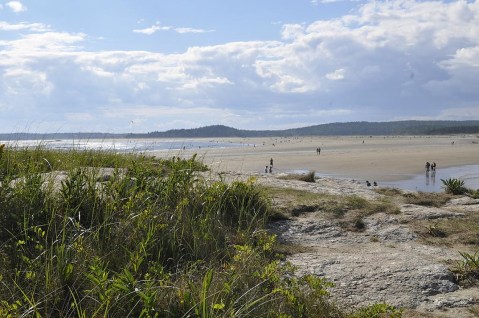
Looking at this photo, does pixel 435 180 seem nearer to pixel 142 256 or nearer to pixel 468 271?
pixel 468 271

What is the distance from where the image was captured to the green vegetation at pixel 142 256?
116 inches

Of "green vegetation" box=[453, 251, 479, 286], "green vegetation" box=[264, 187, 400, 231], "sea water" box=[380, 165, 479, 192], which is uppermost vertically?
"green vegetation" box=[264, 187, 400, 231]

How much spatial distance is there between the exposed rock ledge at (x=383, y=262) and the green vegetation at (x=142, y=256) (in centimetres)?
37

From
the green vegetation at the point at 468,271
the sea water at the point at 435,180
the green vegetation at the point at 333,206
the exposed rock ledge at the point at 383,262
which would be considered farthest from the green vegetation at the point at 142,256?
the sea water at the point at 435,180

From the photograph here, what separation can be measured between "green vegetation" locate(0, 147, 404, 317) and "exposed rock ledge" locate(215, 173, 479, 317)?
14.5 inches

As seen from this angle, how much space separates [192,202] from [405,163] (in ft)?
118

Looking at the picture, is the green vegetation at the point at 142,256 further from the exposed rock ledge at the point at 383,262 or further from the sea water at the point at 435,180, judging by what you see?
the sea water at the point at 435,180

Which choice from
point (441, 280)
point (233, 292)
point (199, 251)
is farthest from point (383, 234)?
point (233, 292)

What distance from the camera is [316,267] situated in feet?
14.2

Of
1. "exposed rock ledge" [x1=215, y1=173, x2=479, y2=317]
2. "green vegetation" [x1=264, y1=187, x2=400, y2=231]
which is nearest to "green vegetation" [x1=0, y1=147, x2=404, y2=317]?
"exposed rock ledge" [x1=215, y1=173, x2=479, y2=317]

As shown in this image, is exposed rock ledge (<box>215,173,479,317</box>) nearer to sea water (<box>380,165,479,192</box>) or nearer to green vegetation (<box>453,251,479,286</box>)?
green vegetation (<box>453,251,479,286</box>)

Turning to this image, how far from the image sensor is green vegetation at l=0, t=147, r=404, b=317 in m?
2.94

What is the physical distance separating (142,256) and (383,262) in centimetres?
231

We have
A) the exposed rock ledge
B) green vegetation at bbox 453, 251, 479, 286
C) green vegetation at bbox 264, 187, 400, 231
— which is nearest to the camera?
the exposed rock ledge
